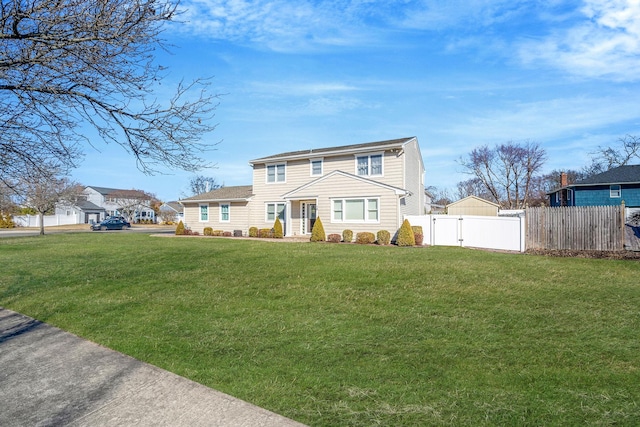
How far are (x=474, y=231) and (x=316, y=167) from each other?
35.3 ft

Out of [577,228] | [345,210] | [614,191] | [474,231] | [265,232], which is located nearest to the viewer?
[577,228]

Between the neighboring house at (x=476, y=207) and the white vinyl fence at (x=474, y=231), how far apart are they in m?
14.3

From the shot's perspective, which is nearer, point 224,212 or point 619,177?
point 224,212

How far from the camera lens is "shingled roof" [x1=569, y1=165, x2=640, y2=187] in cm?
2884

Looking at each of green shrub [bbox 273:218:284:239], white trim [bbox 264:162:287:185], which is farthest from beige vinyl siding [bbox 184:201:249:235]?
green shrub [bbox 273:218:284:239]

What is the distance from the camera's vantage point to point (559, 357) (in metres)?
4.25

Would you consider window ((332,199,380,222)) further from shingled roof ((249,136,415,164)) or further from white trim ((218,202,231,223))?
white trim ((218,202,231,223))

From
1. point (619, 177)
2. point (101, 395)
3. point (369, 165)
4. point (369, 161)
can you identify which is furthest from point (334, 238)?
point (619, 177)

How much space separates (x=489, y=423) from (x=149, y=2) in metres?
5.26

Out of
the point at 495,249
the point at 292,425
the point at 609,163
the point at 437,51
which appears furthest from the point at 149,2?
the point at 609,163

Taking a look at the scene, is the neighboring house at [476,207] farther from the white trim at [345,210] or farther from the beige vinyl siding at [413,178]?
the white trim at [345,210]

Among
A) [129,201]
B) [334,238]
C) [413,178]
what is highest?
[129,201]

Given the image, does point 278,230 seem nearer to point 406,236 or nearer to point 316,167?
point 316,167

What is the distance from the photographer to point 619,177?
29469 mm
